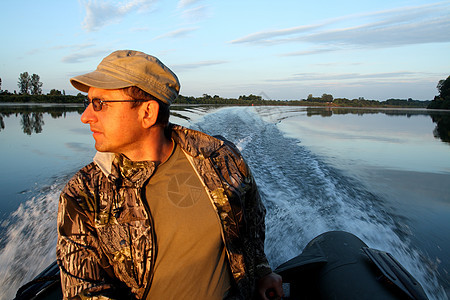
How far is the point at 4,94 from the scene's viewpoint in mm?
52156

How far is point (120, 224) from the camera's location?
146 cm

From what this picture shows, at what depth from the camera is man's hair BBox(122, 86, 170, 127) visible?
5.21 ft

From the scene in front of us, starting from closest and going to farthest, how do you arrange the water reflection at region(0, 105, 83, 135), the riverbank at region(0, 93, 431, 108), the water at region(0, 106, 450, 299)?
the water at region(0, 106, 450, 299) < the water reflection at region(0, 105, 83, 135) < the riverbank at region(0, 93, 431, 108)

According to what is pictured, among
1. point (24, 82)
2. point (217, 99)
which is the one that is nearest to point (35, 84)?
point (24, 82)

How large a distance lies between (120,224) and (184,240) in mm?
A: 323

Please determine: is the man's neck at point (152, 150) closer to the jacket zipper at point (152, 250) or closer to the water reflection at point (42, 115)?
the jacket zipper at point (152, 250)

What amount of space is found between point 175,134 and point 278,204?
3369 millimetres

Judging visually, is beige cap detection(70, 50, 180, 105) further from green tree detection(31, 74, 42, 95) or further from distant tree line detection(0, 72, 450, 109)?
green tree detection(31, 74, 42, 95)

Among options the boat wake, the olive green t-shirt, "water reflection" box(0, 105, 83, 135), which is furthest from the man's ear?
"water reflection" box(0, 105, 83, 135)

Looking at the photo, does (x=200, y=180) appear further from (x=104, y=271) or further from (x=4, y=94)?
(x=4, y=94)

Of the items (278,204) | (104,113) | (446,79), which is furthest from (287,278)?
(446,79)

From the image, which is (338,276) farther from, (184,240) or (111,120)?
(111,120)

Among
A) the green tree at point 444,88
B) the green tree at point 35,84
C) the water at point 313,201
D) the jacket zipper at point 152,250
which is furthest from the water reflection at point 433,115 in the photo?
the green tree at point 35,84

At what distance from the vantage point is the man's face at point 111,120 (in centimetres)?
158
